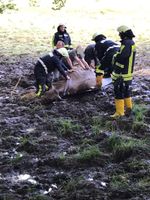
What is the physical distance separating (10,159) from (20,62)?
292 inches

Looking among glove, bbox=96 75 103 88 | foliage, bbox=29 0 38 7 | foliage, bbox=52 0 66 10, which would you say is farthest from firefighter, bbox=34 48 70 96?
foliage, bbox=29 0 38 7

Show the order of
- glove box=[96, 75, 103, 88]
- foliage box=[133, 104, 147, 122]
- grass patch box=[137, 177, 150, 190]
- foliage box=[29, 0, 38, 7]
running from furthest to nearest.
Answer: foliage box=[29, 0, 38, 7]
glove box=[96, 75, 103, 88]
foliage box=[133, 104, 147, 122]
grass patch box=[137, 177, 150, 190]

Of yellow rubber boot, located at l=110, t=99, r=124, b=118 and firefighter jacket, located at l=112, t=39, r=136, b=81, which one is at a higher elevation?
firefighter jacket, located at l=112, t=39, r=136, b=81

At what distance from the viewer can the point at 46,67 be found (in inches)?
403

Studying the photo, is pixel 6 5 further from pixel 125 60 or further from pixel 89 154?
pixel 89 154

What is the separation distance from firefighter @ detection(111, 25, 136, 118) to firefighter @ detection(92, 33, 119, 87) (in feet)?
4.29

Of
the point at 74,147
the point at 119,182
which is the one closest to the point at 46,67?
the point at 74,147

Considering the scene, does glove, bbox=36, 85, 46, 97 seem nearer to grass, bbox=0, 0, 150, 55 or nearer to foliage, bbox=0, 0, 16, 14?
grass, bbox=0, 0, 150, 55

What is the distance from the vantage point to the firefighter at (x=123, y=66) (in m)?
8.73

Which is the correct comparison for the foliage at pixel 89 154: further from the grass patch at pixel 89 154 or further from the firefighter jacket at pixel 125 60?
the firefighter jacket at pixel 125 60

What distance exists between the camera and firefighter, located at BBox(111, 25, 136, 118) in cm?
873

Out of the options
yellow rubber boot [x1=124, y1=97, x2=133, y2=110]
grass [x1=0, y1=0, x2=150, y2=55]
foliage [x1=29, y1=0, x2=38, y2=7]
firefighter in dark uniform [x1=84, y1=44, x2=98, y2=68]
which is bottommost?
grass [x1=0, y1=0, x2=150, y2=55]

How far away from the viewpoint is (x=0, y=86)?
1162cm

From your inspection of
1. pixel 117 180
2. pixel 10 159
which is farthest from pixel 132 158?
pixel 10 159
